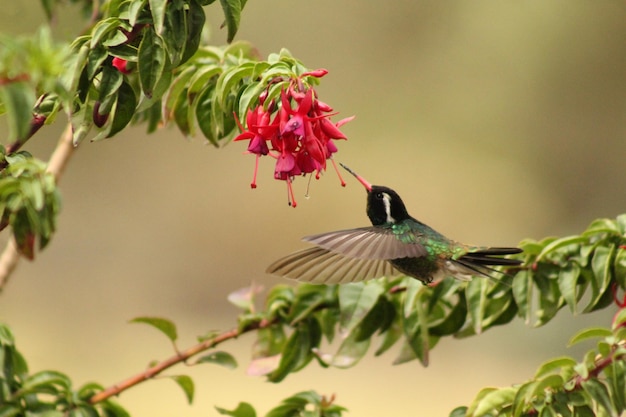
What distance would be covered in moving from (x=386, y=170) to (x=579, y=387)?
13.1ft

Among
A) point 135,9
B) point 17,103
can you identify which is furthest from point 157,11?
point 17,103

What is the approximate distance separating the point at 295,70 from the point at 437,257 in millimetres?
504

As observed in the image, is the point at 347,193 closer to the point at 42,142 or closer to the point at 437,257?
the point at 42,142

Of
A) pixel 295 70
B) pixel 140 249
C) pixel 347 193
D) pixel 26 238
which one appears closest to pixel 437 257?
pixel 295 70

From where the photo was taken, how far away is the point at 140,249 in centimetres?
507

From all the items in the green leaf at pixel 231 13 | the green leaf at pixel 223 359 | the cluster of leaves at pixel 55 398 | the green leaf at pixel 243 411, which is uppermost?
the green leaf at pixel 231 13

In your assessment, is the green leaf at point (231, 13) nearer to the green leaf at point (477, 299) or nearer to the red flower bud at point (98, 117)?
the red flower bud at point (98, 117)

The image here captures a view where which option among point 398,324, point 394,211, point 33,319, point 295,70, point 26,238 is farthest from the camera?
point 33,319

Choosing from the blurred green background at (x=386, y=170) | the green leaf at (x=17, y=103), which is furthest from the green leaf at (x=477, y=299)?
the blurred green background at (x=386, y=170)

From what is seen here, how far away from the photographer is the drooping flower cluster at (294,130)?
37.1 inches

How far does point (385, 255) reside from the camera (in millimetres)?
1227

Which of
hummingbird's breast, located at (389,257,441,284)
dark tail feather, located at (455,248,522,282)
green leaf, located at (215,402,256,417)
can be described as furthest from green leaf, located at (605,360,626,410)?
green leaf, located at (215,402,256,417)

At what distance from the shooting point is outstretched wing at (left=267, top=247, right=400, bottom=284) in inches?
47.2

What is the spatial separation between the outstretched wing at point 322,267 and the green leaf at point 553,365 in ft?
1.00
